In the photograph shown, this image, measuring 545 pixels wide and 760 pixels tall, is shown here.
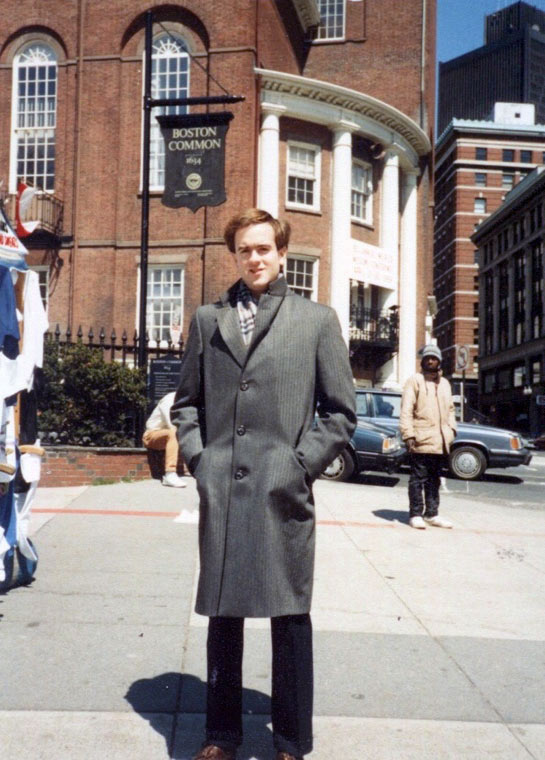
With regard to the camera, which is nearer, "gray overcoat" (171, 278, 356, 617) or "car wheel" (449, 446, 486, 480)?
"gray overcoat" (171, 278, 356, 617)

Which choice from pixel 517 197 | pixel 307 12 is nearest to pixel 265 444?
pixel 307 12

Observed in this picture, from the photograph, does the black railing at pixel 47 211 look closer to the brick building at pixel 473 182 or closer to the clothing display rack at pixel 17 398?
the clothing display rack at pixel 17 398

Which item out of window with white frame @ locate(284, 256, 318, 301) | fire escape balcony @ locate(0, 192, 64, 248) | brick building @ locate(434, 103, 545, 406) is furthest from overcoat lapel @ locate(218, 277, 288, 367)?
brick building @ locate(434, 103, 545, 406)

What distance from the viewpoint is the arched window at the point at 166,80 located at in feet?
75.0

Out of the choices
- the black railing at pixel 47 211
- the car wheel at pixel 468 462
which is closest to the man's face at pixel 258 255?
the car wheel at pixel 468 462

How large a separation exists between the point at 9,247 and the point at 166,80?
19483 mm

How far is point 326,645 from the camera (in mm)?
4488

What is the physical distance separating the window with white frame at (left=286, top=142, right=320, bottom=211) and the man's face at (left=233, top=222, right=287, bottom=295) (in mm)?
22080

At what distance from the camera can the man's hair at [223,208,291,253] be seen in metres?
3.18

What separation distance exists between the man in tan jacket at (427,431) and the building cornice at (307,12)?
2213 centimetres

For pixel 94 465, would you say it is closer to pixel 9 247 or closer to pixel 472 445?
pixel 9 247

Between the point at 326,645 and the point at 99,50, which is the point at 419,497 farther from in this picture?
the point at 99,50

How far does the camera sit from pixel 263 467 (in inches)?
116

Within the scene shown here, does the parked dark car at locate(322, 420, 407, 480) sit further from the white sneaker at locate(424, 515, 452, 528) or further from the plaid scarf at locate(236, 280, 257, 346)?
the plaid scarf at locate(236, 280, 257, 346)
